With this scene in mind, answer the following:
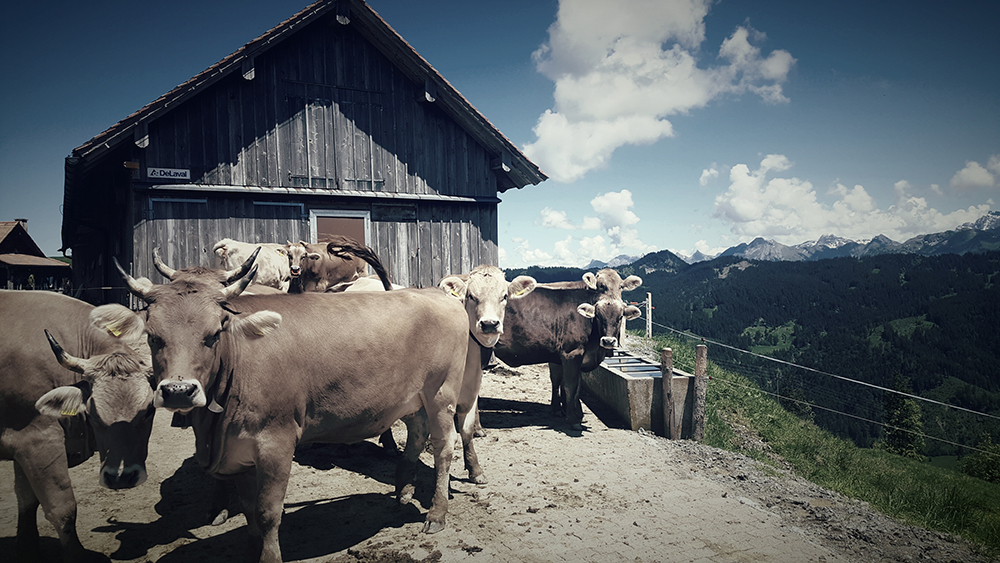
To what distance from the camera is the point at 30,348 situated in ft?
11.0

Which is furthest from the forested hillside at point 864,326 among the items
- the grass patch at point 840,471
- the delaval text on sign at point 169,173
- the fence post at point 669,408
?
the delaval text on sign at point 169,173

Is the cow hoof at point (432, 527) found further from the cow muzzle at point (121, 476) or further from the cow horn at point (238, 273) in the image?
the cow horn at point (238, 273)

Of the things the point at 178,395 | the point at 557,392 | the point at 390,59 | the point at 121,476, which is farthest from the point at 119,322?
the point at 390,59

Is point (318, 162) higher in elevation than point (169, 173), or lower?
higher

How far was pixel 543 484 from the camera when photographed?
18.9 ft

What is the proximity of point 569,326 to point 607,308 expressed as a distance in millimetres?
838

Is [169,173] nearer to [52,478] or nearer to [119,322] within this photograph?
[52,478]

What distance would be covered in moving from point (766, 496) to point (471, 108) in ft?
30.8

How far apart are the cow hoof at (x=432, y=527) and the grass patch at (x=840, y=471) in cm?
591

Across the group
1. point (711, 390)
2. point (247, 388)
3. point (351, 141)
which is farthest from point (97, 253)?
point (711, 390)

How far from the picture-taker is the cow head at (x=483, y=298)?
5309 mm

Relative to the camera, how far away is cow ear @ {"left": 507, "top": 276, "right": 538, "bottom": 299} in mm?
6809

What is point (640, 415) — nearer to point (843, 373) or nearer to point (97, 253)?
point (97, 253)

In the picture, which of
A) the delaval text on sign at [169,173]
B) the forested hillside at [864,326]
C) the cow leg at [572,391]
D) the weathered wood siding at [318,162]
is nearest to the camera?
the cow leg at [572,391]
